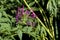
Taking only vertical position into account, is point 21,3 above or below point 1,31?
above

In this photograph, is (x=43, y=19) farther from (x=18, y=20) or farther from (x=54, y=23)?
(x=18, y=20)

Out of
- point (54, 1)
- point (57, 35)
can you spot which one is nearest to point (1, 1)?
point (54, 1)

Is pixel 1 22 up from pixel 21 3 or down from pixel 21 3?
down

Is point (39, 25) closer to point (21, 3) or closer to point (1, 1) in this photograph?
point (21, 3)

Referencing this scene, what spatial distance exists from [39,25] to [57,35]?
0.41 m

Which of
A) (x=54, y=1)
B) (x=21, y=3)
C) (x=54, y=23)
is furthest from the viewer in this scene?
(x=54, y=23)

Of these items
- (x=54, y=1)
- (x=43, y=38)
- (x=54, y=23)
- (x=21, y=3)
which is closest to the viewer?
(x=54, y=1)

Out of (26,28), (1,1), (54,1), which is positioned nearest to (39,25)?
(26,28)

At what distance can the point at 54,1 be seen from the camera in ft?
5.88

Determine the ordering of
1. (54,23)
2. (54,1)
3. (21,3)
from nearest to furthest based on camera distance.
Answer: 1. (54,1)
2. (21,3)
3. (54,23)

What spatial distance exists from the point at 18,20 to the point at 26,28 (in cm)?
14

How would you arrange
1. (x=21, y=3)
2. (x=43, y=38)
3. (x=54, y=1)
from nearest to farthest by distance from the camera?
(x=54, y=1), (x=43, y=38), (x=21, y=3)

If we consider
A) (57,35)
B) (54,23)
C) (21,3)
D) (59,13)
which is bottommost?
(57,35)

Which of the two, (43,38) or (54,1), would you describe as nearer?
(54,1)
